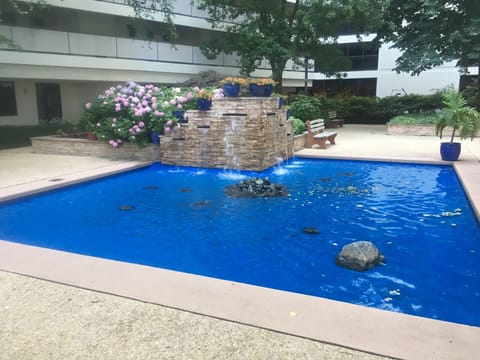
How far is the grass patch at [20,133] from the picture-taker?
16.6 meters

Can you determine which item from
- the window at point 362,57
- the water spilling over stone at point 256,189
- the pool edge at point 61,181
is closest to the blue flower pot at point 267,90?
→ the water spilling over stone at point 256,189

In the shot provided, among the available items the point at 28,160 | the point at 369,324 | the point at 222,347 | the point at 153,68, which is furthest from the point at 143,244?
the point at 153,68

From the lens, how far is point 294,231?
6.43 m

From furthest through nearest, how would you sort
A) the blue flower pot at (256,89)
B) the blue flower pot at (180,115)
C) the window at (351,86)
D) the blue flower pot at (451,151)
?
the window at (351,86), the blue flower pot at (180,115), the blue flower pot at (451,151), the blue flower pot at (256,89)

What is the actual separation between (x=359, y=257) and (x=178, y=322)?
2568 millimetres

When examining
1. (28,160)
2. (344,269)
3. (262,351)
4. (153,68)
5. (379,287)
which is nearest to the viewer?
(262,351)

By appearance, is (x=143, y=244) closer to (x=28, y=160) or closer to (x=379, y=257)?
(x=379, y=257)

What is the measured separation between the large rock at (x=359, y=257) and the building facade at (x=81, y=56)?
1228cm

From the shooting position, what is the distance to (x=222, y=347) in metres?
3.05

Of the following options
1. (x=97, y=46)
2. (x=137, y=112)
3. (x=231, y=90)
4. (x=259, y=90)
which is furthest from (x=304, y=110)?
(x=97, y=46)

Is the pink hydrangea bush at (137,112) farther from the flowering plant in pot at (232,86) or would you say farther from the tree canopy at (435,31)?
the tree canopy at (435,31)

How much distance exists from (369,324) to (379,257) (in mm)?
2118

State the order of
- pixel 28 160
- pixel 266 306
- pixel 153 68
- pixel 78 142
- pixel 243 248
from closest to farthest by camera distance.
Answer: pixel 266 306
pixel 243 248
pixel 28 160
pixel 78 142
pixel 153 68

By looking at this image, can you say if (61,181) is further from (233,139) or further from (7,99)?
(7,99)
